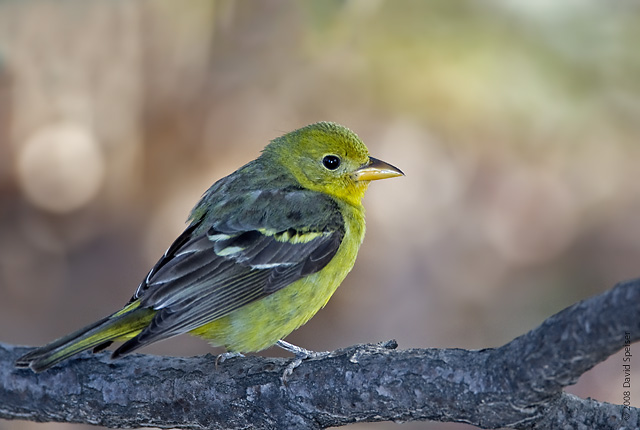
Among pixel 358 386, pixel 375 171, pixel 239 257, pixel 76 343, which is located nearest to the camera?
pixel 358 386

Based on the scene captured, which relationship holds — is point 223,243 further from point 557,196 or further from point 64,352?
point 557,196

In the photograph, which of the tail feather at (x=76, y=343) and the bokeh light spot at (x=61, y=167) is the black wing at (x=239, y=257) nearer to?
the tail feather at (x=76, y=343)

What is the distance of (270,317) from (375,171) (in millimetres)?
1125

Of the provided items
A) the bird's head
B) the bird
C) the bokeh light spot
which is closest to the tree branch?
the bird

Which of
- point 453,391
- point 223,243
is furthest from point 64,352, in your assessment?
point 453,391

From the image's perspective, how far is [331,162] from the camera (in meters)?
4.54

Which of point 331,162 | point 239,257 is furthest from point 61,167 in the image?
point 239,257

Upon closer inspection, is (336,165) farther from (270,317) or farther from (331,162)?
(270,317)

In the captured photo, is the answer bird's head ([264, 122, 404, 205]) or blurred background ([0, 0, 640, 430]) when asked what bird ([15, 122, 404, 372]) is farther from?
blurred background ([0, 0, 640, 430])

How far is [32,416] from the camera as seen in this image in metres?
3.82

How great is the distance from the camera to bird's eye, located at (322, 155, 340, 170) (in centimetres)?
453

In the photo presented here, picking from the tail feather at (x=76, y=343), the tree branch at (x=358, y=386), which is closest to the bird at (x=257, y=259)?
the tail feather at (x=76, y=343)

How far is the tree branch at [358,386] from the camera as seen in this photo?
8.50 feet

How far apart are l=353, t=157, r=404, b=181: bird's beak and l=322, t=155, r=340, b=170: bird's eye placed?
12cm
